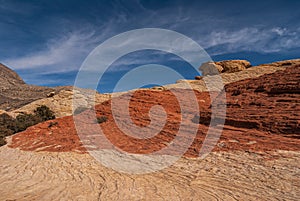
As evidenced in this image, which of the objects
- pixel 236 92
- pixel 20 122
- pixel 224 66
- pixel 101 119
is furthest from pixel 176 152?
pixel 224 66

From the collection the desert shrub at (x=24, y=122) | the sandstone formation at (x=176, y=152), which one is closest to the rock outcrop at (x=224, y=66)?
the sandstone formation at (x=176, y=152)

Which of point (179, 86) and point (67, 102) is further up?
point (179, 86)

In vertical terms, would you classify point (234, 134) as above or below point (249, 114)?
below

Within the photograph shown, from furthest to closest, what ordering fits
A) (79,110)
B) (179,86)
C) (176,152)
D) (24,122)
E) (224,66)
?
(224,66), (179,86), (79,110), (24,122), (176,152)

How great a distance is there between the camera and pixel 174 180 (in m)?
7.66

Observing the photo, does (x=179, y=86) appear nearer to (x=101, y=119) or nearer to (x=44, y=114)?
(x=44, y=114)

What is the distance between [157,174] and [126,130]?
7494 millimetres

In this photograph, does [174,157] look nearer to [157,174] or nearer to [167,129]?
[157,174]

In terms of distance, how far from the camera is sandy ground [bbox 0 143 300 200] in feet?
21.1

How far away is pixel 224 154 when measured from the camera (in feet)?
31.4

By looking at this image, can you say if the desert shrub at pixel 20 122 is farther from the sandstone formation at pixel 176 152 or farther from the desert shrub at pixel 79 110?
the sandstone formation at pixel 176 152

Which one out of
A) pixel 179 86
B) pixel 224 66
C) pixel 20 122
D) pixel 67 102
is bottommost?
pixel 20 122

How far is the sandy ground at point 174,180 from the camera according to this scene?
645 centimetres

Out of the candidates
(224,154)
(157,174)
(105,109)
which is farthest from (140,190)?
(105,109)
